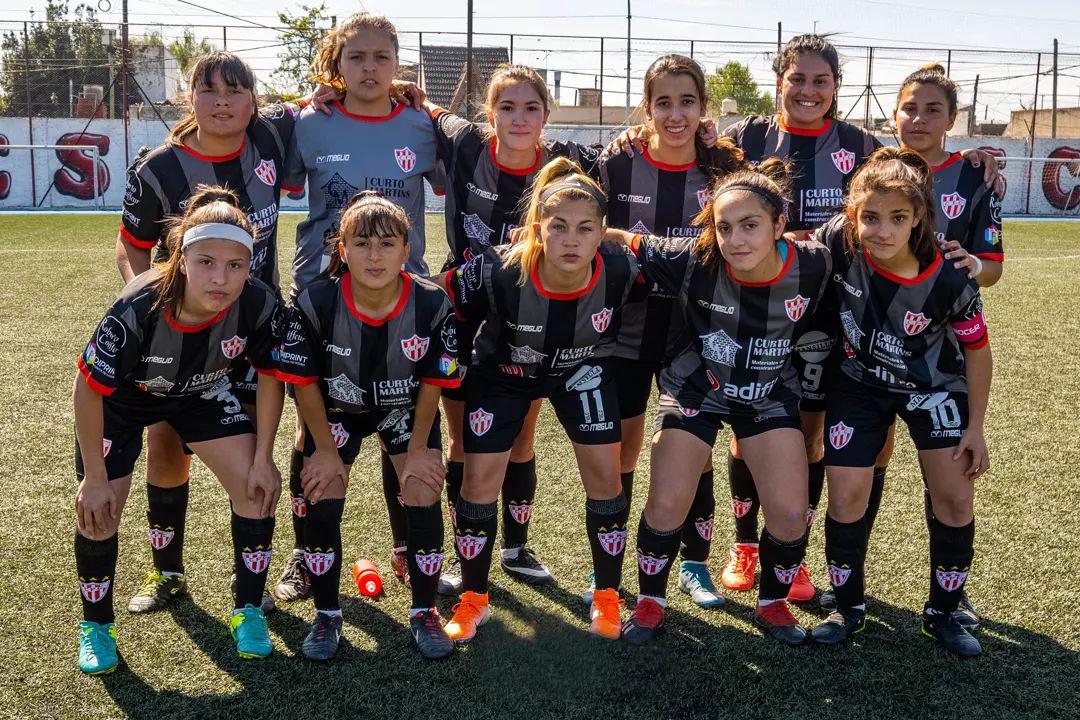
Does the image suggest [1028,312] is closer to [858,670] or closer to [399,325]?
[858,670]

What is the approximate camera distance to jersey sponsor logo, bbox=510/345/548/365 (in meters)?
3.30

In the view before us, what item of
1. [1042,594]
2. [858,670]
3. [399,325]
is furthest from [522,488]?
[1042,594]

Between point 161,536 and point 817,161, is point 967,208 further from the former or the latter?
point 161,536

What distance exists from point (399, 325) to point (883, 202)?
5.37 ft

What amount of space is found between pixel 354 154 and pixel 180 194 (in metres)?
0.66

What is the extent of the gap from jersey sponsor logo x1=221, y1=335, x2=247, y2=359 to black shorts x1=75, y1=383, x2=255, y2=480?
0.58 feet

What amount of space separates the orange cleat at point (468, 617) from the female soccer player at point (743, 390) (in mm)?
512

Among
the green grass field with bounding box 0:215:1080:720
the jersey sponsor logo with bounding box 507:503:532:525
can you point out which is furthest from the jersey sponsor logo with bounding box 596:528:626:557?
the jersey sponsor logo with bounding box 507:503:532:525

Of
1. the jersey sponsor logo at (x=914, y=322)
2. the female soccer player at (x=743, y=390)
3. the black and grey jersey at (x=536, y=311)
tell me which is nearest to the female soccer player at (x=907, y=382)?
the jersey sponsor logo at (x=914, y=322)

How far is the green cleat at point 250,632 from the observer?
3041 millimetres

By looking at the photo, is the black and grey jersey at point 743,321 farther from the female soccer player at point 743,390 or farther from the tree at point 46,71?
the tree at point 46,71

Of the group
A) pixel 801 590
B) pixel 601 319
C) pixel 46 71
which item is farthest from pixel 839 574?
pixel 46 71

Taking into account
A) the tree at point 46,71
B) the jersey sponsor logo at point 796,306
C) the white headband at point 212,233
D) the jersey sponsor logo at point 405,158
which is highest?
the tree at point 46,71

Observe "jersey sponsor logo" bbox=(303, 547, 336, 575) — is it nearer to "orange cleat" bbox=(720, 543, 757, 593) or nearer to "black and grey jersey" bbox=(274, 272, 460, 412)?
"black and grey jersey" bbox=(274, 272, 460, 412)
